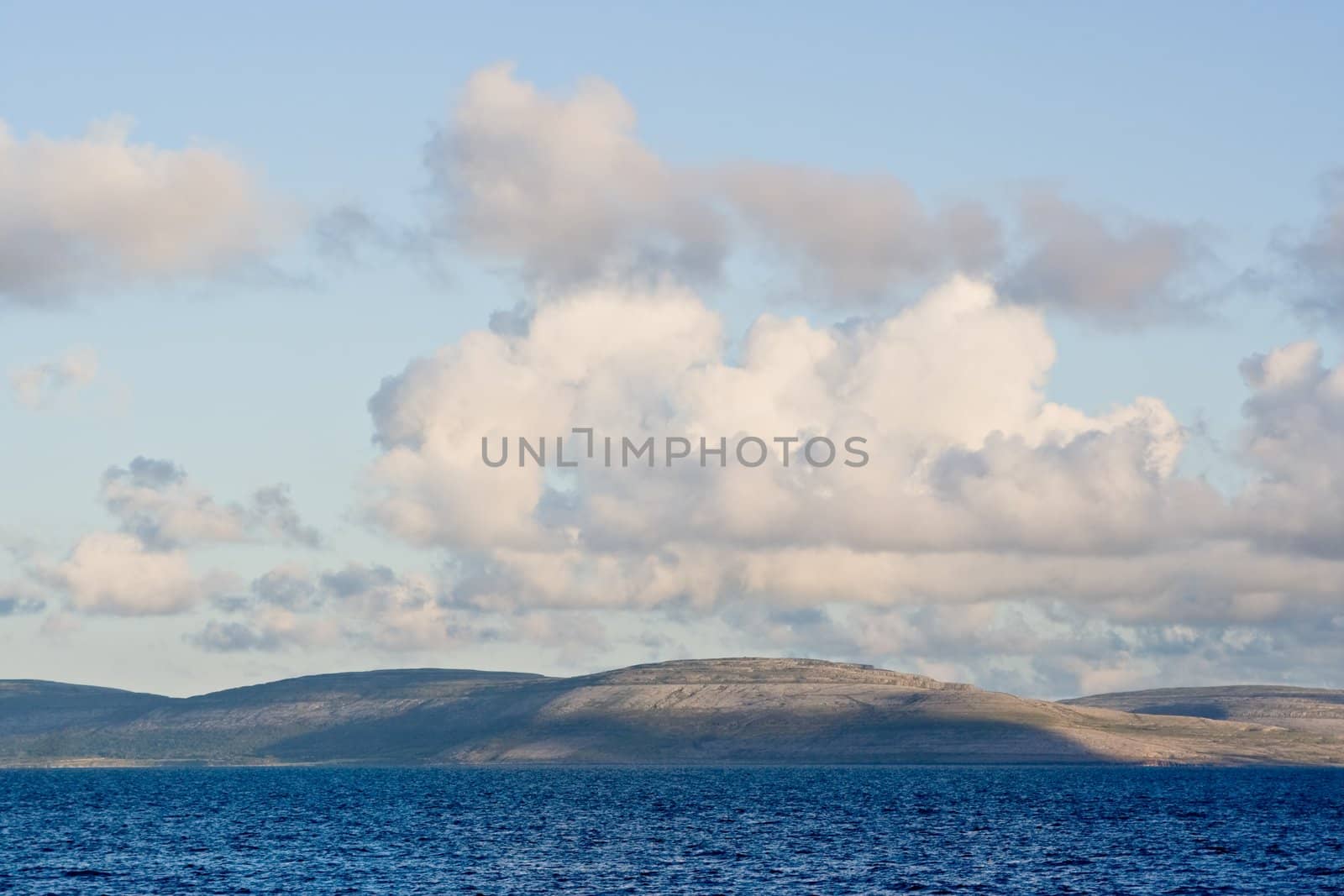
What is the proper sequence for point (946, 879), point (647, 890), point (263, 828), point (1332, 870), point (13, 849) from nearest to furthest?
point (647, 890) < point (946, 879) < point (1332, 870) < point (13, 849) < point (263, 828)

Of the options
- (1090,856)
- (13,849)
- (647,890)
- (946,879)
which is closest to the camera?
(647,890)

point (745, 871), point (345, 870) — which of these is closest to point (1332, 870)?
point (745, 871)

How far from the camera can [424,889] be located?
124562mm

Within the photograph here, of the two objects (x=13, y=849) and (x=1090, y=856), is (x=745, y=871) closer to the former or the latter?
(x=1090, y=856)

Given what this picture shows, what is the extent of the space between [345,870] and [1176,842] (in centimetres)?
8129

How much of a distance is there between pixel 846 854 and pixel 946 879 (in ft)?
74.1

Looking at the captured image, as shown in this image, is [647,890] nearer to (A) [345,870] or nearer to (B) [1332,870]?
(A) [345,870]

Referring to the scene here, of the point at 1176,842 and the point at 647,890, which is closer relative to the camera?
the point at 647,890

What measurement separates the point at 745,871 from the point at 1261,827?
8657cm

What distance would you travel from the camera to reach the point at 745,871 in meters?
136

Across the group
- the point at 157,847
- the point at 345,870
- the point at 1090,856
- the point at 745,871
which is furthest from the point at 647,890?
the point at 157,847

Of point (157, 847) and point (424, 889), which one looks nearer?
point (424, 889)

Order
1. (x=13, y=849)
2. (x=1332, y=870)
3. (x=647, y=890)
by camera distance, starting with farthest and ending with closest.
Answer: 1. (x=13, y=849)
2. (x=1332, y=870)
3. (x=647, y=890)

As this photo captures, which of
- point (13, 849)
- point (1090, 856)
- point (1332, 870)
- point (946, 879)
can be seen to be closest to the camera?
point (946, 879)
